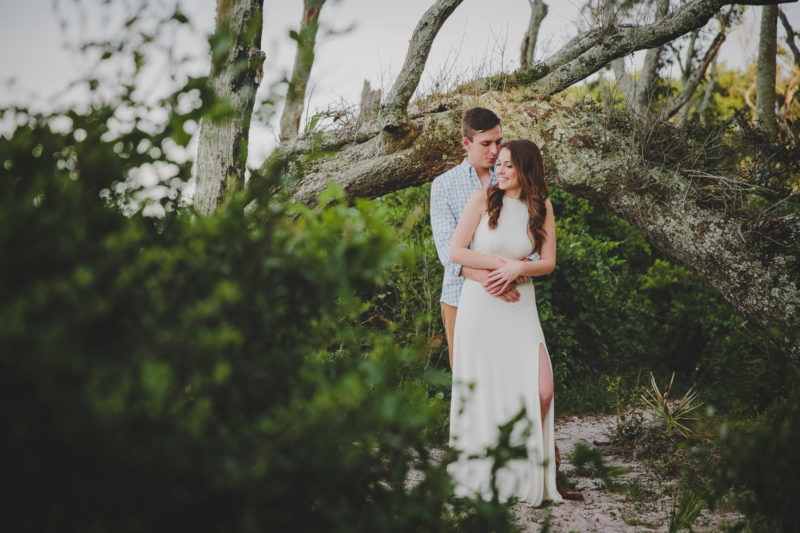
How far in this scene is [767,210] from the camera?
456 centimetres

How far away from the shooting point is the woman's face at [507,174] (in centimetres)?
396

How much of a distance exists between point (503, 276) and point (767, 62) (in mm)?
8834

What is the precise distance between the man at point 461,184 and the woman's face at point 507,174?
0.46 metres

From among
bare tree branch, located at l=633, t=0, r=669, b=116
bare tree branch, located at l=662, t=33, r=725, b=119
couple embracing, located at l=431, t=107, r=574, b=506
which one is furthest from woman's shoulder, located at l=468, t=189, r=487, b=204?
bare tree branch, located at l=662, t=33, r=725, b=119

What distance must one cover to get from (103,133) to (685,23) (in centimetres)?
550


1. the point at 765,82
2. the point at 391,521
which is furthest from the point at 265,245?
the point at 765,82

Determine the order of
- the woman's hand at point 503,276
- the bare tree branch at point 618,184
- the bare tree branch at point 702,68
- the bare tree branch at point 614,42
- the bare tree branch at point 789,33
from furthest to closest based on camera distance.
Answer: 1. the bare tree branch at point 702,68
2. the bare tree branch at point 789,33
3. the bare tree branch at point 614,42
4. the bare tree branch at point 618,184
5. the woman's hand at point 503,276

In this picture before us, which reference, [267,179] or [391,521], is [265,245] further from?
[391,521]

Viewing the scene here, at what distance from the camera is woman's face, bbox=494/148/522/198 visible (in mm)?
3961

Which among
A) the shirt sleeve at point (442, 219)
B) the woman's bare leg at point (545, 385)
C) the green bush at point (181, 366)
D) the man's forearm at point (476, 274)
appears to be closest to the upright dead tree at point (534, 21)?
the shirt sleeve at point (442, 219)

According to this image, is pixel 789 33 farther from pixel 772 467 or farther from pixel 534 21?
pixel 772 467

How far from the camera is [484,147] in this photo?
4.43 metres

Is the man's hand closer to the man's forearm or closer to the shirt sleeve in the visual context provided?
the man's forearm

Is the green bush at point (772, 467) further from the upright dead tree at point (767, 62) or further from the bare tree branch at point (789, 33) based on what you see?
the bare tree branch at point (789, 33)
